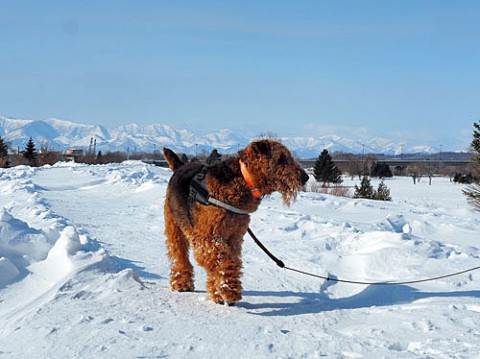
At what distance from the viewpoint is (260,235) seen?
8.98m

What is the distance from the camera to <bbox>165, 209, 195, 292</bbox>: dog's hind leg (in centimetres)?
500

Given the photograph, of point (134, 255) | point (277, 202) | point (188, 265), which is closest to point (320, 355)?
point (188, 265)

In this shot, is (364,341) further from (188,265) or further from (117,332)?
(188,265)

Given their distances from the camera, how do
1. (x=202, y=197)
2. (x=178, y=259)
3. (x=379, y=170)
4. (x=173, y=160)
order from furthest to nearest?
(x=379, y=170) < (x=173, y=160) < (x=178, y=259) < (x=202, y=197)

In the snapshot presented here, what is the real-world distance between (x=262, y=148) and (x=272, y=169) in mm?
217

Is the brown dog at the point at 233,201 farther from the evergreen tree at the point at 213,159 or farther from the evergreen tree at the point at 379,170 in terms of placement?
the evergreen tree at the point at 379,170

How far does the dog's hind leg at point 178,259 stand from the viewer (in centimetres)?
500

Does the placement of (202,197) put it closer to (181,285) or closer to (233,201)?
(233,201)

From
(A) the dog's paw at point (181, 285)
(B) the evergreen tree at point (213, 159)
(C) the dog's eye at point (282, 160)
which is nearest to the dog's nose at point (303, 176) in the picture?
(C) the dog's eye at point (282, 160)

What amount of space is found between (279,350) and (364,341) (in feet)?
2.08

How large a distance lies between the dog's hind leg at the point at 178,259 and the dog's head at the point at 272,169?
1208 mm

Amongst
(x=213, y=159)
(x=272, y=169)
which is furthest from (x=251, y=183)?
(x=213, y=159)

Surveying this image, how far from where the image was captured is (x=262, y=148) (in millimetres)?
4469

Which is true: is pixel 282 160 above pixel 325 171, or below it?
above
